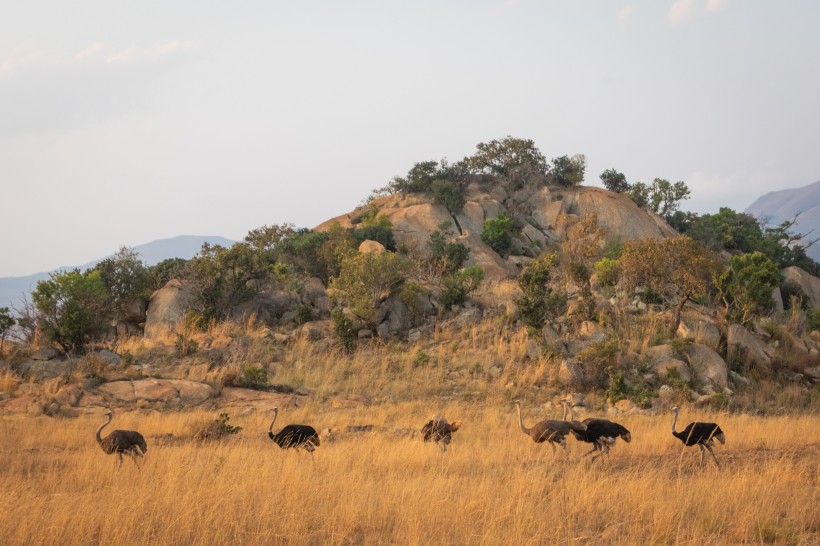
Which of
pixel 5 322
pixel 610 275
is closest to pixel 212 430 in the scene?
pixel 5 322

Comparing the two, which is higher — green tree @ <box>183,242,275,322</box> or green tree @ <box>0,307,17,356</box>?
green tree @ <box>183,242,275,322</box>

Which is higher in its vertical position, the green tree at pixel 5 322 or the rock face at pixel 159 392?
the green tree at pixel 5 322

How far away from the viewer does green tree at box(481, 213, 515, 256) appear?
36.6m

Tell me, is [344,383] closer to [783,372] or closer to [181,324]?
[181,324]

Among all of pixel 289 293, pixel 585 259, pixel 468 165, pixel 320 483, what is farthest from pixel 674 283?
pixel 468 165

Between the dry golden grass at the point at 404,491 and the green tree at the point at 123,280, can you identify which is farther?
the green tree at the point at 123,280

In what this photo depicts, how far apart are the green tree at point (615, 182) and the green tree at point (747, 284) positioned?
26964 mm

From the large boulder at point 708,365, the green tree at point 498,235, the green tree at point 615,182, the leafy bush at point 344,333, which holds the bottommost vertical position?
the large boulder at point 708,365

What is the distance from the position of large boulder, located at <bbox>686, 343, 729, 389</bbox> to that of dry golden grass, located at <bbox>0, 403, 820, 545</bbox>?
14.5 feet

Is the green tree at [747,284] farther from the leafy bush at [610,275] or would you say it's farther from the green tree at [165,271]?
the green tree at [165,271]

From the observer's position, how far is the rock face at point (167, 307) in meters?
22.4

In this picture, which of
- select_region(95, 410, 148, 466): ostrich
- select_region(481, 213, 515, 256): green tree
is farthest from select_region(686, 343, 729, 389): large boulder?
select_region(481, 213, 515, 256): green tree

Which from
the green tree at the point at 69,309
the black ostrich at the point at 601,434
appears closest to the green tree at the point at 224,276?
the green tree at the point at 69,309

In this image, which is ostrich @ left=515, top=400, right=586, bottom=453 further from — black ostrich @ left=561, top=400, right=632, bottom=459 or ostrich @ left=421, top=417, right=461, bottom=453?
ostrich @ left=421, top=417, right=461, bottom=453
